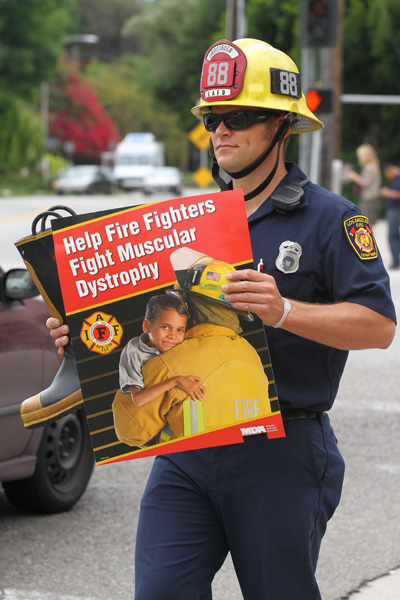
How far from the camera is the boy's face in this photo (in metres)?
2.45

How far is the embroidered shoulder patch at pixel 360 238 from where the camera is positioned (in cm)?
251

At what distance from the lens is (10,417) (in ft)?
15.6

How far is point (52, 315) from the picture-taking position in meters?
2.58

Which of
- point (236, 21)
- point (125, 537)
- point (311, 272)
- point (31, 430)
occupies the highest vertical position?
point (236, 21)

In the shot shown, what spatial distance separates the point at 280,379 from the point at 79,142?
2734 inches

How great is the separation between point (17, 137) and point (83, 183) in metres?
7.57

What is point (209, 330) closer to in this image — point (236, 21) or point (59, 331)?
point (59, 331)

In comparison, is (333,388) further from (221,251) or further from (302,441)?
(221,251)

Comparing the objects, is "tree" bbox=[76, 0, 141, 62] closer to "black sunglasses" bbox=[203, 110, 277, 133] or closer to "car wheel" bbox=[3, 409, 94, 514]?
"car wheel" bbox=[3, 409, 94, 514]

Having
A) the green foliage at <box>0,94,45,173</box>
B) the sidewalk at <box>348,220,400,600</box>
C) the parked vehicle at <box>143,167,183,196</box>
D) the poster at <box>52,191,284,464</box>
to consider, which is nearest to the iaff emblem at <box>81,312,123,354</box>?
the poster at <box>52,191,284,464</box>

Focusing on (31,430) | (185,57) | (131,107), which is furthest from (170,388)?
(131,107)

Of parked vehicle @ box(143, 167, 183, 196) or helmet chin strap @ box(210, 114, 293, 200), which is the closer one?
helmet chin strap @ box(210, 114, 293, 200)

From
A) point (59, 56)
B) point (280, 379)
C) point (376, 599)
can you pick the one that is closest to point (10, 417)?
point (376, 599)

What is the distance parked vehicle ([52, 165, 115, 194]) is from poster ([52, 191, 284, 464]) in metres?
47.8
